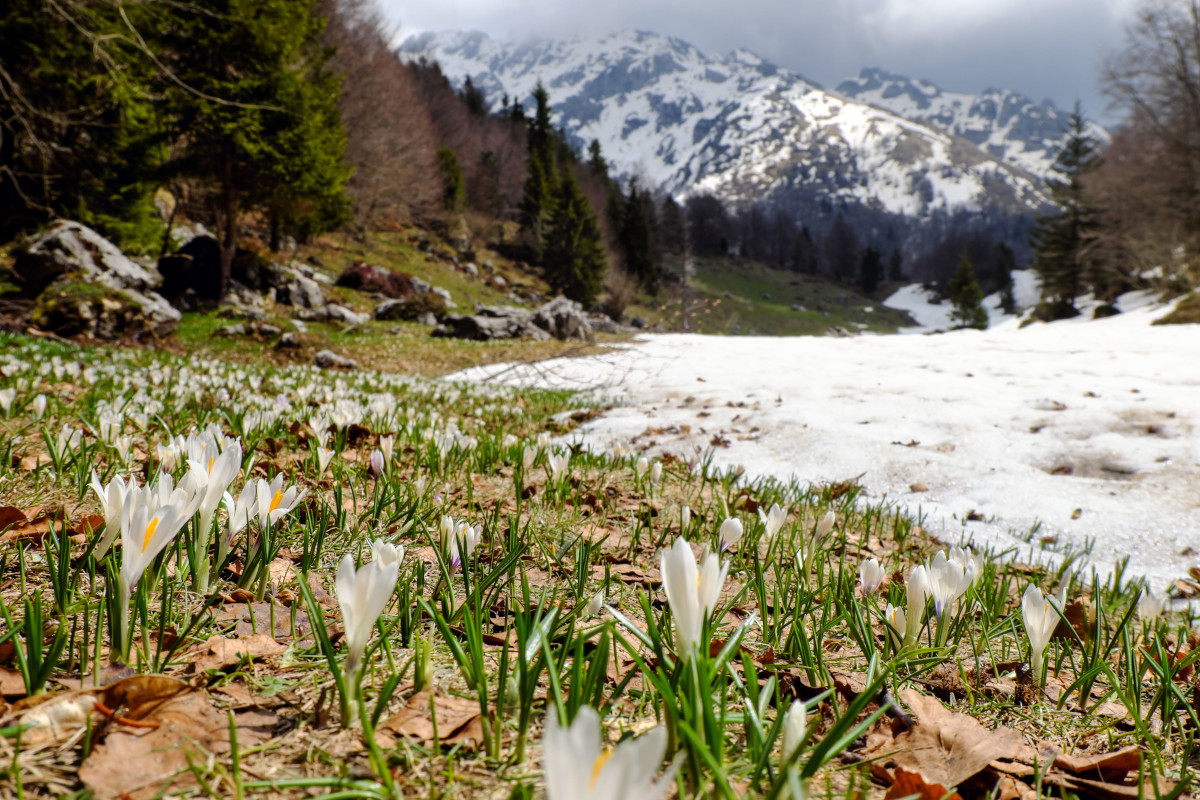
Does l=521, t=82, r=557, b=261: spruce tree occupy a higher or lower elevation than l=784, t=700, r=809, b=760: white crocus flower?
higher

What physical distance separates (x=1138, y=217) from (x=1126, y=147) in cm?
418

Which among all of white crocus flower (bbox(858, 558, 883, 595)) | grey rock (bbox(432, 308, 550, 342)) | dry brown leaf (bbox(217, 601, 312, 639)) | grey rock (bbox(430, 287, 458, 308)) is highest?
grey rock (bbox(430, 287, 458, 308))

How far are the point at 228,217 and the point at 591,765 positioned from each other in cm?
1735

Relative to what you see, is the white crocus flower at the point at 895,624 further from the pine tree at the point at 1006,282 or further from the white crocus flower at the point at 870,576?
the pine tree at the point at 1006,282

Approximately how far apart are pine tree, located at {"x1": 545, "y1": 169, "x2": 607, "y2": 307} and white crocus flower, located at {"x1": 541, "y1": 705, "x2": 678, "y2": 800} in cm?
3339

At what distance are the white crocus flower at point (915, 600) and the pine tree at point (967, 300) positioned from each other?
60.6 meters

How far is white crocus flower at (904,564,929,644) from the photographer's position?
1.19 meters

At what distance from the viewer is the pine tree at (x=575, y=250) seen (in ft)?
110

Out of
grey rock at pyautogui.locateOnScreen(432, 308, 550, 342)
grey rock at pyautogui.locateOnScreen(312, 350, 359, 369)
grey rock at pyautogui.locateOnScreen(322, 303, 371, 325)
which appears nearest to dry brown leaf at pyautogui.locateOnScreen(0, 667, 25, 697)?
grey rock at pyautogui.locateOnScreen(312, 350, 359, 369)

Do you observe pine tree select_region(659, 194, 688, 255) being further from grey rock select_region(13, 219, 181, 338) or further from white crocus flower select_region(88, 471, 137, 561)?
white crocus flower select_region(88, 471, 137, 561)

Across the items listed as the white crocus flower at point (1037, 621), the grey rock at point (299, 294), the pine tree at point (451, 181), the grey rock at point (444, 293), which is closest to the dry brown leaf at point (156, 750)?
the white crocus flower at point (1037, 621)

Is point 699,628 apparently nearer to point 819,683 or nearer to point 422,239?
point 819,683

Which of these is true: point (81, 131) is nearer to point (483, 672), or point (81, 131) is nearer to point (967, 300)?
point (483, 672)

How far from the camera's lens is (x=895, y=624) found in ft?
4.28
